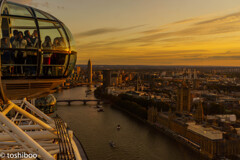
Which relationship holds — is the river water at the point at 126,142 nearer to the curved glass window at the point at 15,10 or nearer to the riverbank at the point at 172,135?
the riverbank at the point at 172,135

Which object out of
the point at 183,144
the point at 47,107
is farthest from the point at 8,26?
the point at 183,144

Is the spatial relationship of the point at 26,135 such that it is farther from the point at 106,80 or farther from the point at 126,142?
the point at 106,80

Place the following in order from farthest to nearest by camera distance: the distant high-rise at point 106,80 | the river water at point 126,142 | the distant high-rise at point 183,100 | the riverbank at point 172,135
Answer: the distant high-rise at point 106,80 → the distant high-rise at point 183,100 → the riverbank at point 172,135 → the river water at point 126,142

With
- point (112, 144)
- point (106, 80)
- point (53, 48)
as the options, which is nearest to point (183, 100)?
point (112, 144)

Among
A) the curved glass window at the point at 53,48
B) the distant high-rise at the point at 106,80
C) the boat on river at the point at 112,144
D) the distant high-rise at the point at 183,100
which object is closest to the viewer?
the curved glass window at the point at 53,48

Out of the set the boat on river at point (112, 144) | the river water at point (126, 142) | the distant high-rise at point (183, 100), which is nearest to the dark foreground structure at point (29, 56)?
the river water at point (126, 142)

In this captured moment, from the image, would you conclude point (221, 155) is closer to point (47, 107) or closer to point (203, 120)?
point (203, 120)
